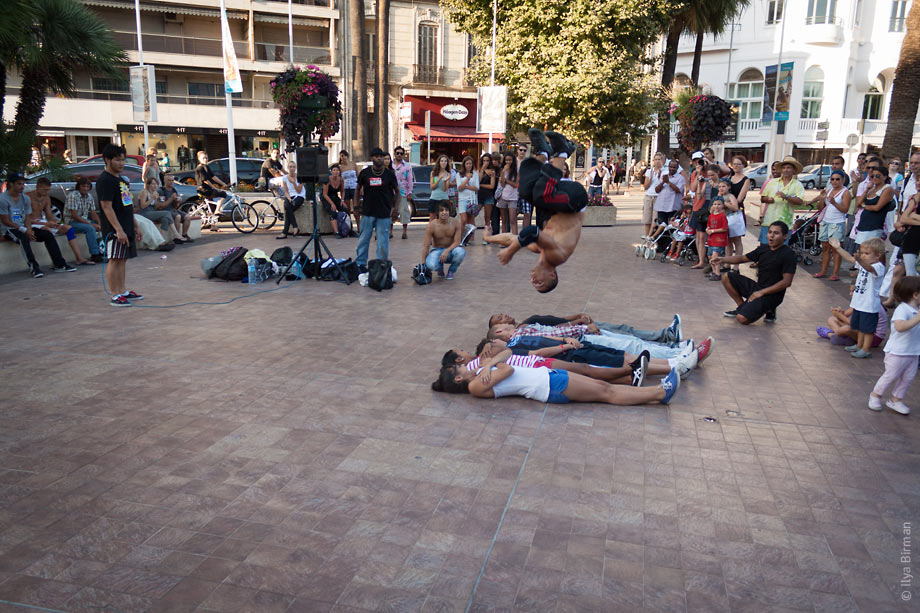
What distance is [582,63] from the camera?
18.8 m

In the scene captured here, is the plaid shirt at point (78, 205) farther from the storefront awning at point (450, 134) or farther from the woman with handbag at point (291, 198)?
the storefront awning at point (450, 134)

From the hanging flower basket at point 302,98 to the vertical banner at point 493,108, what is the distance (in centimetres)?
527

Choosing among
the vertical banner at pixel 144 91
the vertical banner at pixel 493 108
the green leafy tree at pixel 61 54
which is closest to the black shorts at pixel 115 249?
the green leafy tree at pixel 61 54

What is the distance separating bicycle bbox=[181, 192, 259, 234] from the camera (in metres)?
15.8

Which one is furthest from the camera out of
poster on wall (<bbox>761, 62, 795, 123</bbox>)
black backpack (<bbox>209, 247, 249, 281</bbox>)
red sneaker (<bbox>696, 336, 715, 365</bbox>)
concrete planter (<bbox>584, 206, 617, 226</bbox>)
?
poster on wall (<bbox>761, 62, 795, 123</bbox>)

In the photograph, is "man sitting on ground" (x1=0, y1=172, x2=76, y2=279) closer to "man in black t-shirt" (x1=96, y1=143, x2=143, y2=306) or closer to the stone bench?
the stone bench

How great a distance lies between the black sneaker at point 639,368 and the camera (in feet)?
18.3

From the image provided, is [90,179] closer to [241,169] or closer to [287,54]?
[241,169]

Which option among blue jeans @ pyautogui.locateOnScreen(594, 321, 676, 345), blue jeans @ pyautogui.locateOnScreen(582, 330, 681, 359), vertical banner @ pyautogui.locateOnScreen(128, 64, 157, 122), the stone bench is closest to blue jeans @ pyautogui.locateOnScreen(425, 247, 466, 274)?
blue jeans @ pyautogui.locateOnScreen(594, 321, 676, 345)

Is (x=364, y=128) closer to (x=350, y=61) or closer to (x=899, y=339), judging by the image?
(x=350, y=61)

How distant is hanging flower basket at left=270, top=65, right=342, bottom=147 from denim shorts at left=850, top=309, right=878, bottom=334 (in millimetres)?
10792

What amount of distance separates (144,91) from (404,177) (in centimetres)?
727

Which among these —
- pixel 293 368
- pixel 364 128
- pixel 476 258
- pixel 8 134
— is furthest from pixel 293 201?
pixel 364 128

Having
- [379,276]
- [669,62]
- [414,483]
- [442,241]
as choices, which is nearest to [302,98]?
[442,241]
